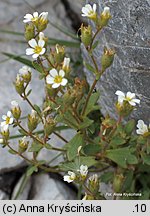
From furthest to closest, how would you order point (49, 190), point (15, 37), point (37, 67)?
point (15, 37) < point (49, 190) < point (37, 67)

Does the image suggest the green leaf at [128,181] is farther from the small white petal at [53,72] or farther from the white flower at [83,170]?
the small white petal at [53,72]

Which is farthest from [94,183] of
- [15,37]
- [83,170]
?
[15,37]

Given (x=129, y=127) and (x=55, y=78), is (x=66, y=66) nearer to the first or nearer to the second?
(x=55, y=78)

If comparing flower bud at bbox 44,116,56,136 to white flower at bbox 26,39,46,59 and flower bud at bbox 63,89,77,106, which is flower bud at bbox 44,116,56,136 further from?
white flower at bbox 26,39,46,59

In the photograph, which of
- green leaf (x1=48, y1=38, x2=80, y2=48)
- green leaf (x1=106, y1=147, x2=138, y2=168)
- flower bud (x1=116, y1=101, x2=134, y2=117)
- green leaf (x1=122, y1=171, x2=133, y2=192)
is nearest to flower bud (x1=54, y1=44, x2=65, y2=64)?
flower bud (x1=116, y1=101, x2=134, y2=117)

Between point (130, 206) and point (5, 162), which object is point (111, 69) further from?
point (5, 162)

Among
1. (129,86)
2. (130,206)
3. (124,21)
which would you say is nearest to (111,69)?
(129,86)

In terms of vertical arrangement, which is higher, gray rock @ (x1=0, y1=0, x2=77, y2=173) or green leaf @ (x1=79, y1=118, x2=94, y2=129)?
gray rock @ (x1=0, y1=0, x2=77, y2=173)
